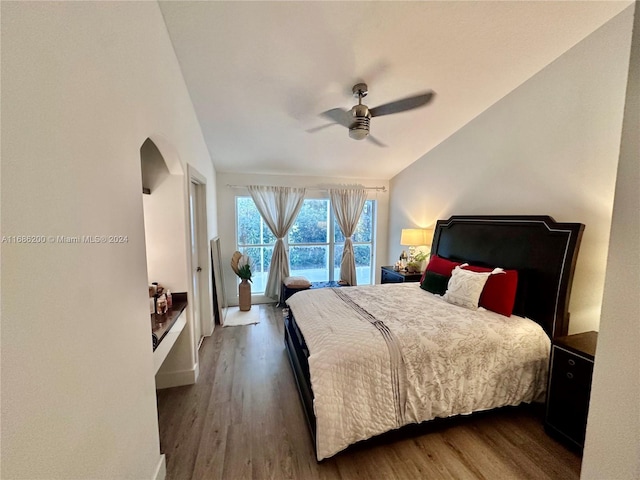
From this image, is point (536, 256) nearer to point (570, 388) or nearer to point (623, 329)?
point (570, 388)

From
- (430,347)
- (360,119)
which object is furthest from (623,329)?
(360,119)

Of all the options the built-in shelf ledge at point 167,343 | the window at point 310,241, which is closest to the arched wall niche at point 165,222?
the built-in shelf ledge at point 167,343

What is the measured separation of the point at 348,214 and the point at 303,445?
11.8ft

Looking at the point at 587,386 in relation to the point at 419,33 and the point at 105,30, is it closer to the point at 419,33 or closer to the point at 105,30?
the point at 419,33

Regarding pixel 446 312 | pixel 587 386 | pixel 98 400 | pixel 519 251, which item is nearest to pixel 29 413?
pixel 98 400

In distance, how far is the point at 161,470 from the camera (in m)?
1.46

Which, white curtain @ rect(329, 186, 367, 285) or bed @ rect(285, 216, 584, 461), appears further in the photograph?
white curtain @ rect(329, 186, 367, 285)

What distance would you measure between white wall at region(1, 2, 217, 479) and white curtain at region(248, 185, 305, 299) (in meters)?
3.00

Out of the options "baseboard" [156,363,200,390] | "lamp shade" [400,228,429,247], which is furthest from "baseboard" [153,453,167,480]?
"lamp shade" [400,228,429,247]

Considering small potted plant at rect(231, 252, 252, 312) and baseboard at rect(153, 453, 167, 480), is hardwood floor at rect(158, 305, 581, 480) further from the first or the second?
small potted plant at rect(231, 252, 252, 312)

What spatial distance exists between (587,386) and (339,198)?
375 centimetres

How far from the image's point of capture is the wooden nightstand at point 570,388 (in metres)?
1.64

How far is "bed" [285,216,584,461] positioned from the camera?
1593mm

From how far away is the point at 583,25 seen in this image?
190 cm
